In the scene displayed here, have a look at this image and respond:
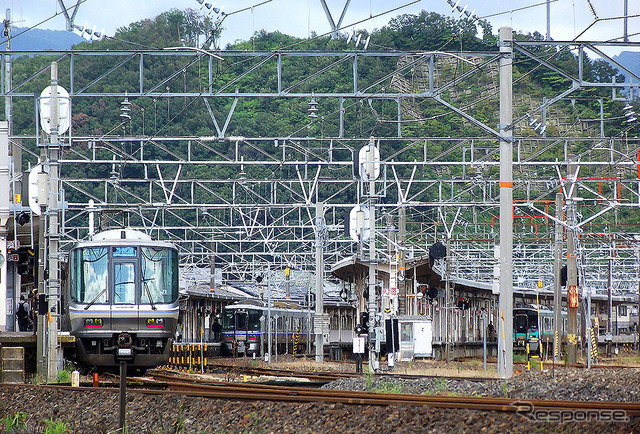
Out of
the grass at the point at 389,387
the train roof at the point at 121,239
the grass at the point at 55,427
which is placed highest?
the train roof at the point at 121,239

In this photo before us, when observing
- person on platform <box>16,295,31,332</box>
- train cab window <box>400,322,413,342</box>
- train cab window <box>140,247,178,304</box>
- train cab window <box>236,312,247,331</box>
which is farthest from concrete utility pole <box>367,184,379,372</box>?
train cab window <box>236,312,247,331</box>

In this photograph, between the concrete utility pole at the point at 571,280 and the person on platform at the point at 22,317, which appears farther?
the person on platform at the point at 22,317

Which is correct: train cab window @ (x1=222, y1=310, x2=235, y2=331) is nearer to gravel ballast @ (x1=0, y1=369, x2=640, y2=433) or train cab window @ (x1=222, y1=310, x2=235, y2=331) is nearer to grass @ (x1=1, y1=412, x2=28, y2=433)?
gravel ballast @ (x1=0, y1=369, x2=640, y2=433)

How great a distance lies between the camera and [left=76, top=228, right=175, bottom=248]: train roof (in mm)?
19094

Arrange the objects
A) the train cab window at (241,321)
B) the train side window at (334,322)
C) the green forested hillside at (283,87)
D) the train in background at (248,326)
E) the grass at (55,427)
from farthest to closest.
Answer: the train side window at (334,322) < the train cab window at (241,321) < the train in background at (248,326) < the green forested hillside at (283,87) < the grass at (55,427)

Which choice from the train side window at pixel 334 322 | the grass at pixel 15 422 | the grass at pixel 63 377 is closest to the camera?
the grass at pixel 15 422

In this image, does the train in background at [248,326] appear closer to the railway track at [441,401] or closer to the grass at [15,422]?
the railway track at [441,401]

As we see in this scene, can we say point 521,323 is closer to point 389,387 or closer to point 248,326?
point 248,326

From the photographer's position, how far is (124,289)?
18891mm

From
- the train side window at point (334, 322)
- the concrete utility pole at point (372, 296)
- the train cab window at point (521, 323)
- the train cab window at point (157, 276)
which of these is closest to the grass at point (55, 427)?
the train cab window at point (157, 276)

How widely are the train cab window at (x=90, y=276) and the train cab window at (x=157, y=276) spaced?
0.77 m

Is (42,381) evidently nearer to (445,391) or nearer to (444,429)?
(445,391)

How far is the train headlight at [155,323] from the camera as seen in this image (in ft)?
61.6

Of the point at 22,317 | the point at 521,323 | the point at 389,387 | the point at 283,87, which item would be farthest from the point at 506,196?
the point at 521,323
